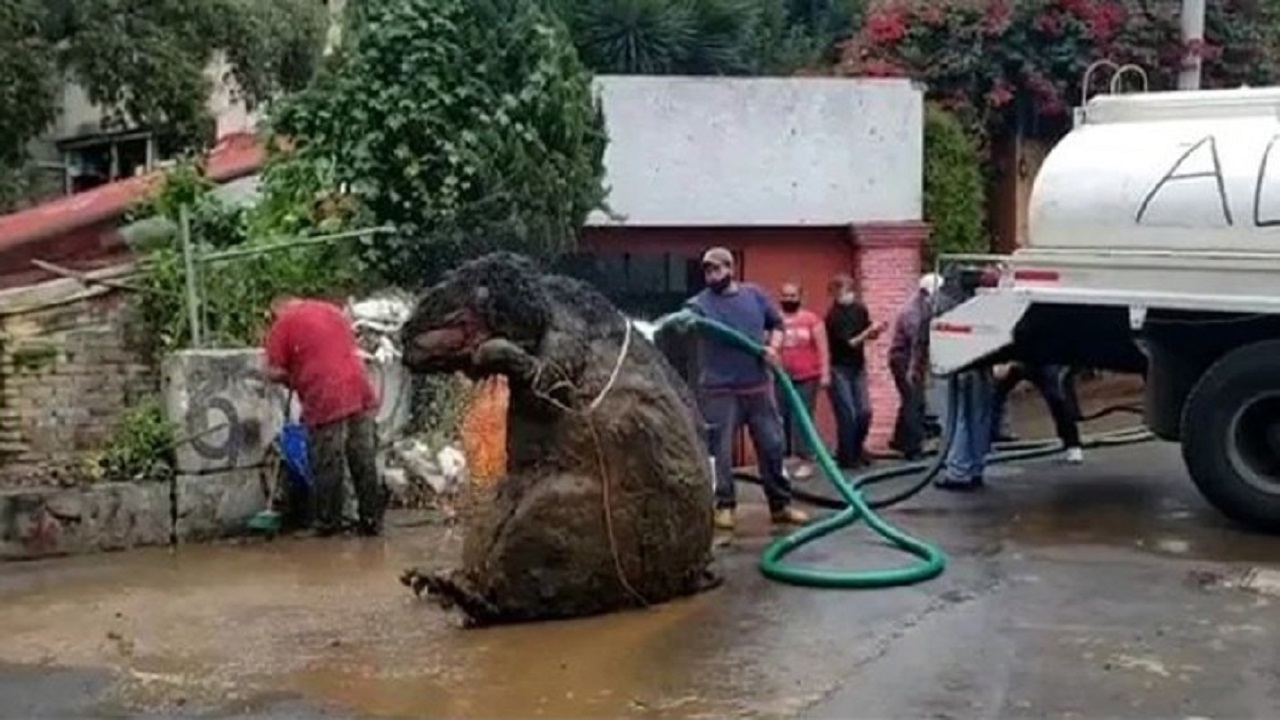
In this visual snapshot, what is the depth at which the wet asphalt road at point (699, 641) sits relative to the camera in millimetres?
7629

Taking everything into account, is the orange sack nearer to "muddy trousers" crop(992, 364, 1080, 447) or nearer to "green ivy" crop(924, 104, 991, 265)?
"muddy trousers" crop(992, 364, 1080, 447)

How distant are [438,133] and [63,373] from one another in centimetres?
311

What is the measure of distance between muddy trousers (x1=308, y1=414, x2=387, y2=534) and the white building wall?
222 inches

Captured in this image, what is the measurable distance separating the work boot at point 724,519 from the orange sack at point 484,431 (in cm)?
181

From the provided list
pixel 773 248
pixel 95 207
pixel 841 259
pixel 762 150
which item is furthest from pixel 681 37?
pixel 95 207

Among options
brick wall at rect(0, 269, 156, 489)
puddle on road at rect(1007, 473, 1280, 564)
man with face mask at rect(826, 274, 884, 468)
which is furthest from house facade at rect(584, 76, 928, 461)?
brick wall at rect(0, 269, 156, 489)

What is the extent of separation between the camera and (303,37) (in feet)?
64.2

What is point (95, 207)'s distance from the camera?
16812 millimetres

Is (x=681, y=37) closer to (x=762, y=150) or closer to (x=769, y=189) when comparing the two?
(x=762, y=150)

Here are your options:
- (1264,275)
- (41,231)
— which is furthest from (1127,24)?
(41,231)

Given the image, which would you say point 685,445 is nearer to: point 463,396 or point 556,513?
point 556,513

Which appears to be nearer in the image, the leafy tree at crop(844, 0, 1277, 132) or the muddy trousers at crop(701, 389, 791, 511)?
the muddy trousers at crop(701, 389, 791, 511)

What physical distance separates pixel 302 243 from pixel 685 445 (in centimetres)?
441

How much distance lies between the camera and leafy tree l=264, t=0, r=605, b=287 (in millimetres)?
13742
